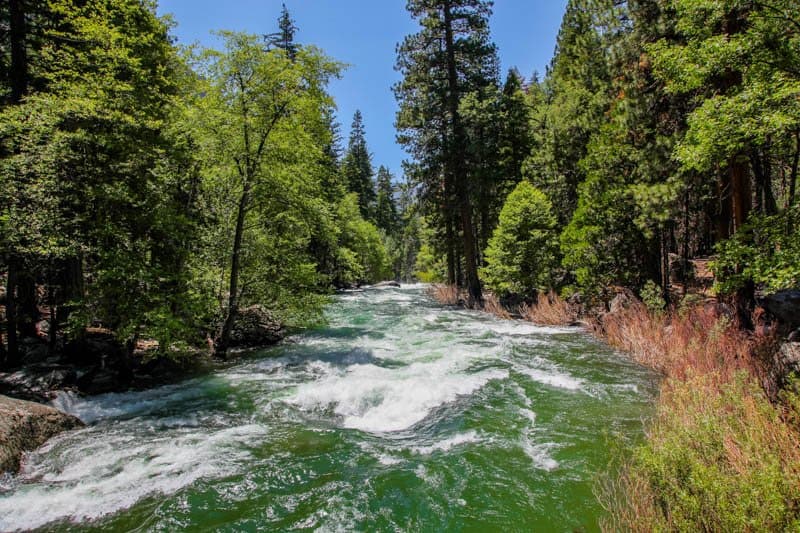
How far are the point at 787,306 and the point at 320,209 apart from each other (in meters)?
11.9

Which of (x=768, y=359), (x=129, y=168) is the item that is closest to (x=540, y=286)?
(x=768, y=359)

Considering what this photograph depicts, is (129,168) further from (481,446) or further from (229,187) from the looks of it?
(481,446)

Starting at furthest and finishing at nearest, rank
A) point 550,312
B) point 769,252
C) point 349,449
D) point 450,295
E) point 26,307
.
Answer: point 450,295 → point 550,312 → point 26,307 → point 349,449 → point 769,252

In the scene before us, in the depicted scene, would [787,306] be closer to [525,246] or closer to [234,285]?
[525,246]

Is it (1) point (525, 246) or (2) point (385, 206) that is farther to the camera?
(2) point (385, 206)

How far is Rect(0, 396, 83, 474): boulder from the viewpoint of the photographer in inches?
216

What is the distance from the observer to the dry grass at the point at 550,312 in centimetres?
1567

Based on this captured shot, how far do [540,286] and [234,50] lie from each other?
1489cm

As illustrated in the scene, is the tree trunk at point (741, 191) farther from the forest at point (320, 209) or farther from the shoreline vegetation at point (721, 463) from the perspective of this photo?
the shoreline vegetation at point (721, 463)

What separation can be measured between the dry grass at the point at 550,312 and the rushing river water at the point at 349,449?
495 cm

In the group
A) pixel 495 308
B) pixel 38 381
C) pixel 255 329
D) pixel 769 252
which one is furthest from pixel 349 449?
pixel 495 308

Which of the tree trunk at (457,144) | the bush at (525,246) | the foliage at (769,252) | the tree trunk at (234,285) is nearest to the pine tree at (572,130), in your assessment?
the bush at (525,246)

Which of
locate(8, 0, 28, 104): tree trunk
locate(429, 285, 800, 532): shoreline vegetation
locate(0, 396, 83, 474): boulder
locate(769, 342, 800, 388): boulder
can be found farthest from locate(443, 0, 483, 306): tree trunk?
locate(0, 396, 83, 474): boulder

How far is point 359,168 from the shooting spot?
63.1 meters
